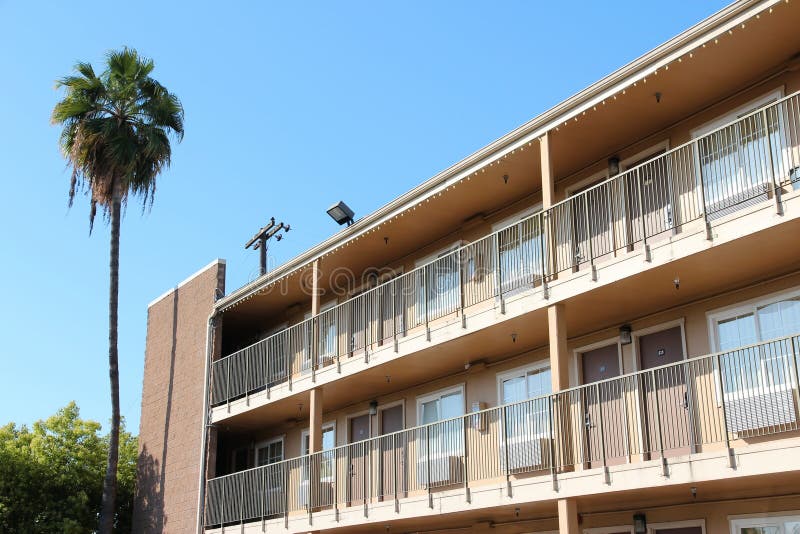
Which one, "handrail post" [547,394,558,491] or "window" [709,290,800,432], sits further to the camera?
"handrail post" [547,394,558,491]

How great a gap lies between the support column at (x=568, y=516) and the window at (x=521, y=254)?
4.09m

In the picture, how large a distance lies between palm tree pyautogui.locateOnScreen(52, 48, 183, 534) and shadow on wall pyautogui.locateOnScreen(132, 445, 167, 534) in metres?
1.30

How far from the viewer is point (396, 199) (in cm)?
1969

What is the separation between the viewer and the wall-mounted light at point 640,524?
15.2 m

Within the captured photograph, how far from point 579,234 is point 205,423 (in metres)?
12.3

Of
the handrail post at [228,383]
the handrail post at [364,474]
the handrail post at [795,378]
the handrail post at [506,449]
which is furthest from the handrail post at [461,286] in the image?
the handrail post at [228,383]

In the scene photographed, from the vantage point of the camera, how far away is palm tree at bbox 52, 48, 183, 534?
95.1ft

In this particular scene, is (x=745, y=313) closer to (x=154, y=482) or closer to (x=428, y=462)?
(x=428, y=462)

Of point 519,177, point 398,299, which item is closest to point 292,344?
point 398,299

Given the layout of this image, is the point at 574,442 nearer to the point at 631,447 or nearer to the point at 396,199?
the point at 631,447

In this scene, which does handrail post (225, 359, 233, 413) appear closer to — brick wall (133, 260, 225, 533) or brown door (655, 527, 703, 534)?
brick wall (133, 260, 225, 533)

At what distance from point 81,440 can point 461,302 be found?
742 inches

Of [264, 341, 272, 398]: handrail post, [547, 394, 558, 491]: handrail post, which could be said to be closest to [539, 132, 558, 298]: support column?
[547, 394, 558, 491]: handrail post

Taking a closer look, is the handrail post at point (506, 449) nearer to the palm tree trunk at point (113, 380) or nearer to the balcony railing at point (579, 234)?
the balcony railing at point (579, 234)
